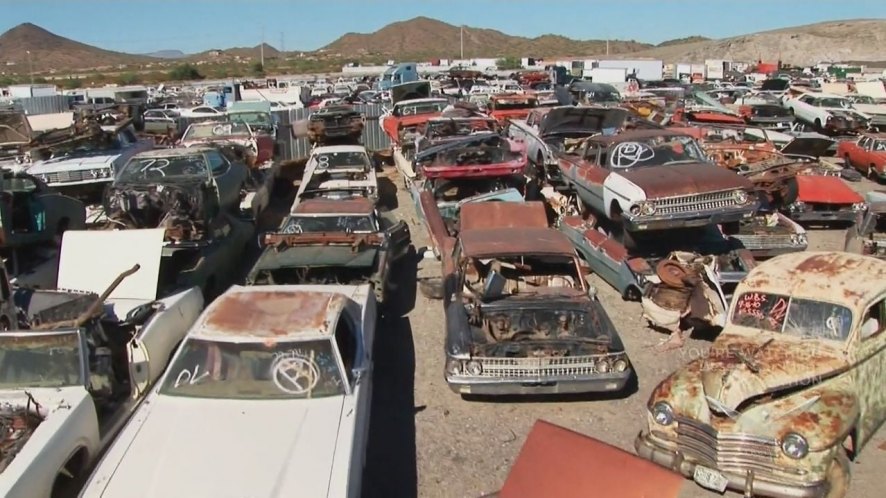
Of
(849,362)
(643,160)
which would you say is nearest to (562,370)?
(849,362)

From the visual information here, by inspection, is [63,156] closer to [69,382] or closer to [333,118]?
[333,118]

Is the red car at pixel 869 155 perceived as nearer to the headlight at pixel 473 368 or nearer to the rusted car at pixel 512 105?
the rusted car at pixel 512 105

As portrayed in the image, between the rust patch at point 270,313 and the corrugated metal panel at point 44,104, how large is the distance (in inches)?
1213

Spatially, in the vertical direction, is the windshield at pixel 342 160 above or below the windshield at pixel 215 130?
below

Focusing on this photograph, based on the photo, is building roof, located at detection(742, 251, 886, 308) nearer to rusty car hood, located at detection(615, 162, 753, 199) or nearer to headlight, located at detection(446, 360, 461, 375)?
headlight, located at detection(446, 360, 461, 375)

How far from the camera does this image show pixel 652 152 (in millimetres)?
11367

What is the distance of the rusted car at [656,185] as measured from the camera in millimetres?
9945

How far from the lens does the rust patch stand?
5996 mm

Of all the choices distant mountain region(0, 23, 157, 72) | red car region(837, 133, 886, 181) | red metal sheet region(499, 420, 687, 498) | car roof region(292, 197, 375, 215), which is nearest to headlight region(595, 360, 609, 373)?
red metal sheet region(499, 420, 687, 498)

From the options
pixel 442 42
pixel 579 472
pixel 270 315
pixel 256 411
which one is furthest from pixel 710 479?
pixel 442 42

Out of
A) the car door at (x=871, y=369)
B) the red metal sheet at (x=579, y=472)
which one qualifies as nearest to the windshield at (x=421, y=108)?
the car door at (x=871, y=369)

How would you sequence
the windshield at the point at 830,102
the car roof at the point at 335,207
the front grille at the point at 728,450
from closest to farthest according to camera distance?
the front grille at the point at 728,450 → the car roof at the point at 335,207 → the windshield at the point at 830,102

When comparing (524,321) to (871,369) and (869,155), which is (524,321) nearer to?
(871,369)

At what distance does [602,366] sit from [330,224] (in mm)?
4907
